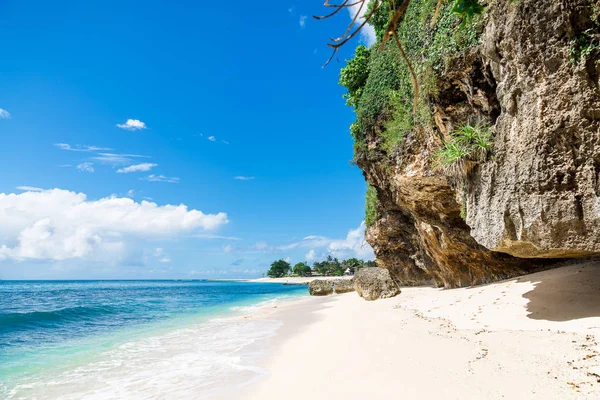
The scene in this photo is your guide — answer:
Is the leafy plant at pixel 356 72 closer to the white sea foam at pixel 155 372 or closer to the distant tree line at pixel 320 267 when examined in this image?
the white sea foam at pixel 155 372

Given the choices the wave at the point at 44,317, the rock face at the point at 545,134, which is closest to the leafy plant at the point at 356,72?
the rock face at the point at 545,134

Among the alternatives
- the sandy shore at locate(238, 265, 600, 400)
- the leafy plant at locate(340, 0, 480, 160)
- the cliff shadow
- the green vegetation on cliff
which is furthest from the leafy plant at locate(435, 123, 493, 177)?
the sandy shore at locate(238, 265, 600, 400)

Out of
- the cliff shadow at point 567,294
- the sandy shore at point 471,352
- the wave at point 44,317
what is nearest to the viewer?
the sandy shore at point 471,352

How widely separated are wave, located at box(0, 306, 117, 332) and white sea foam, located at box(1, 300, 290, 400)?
8.64 m

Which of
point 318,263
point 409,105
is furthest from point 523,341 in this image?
point 318,263

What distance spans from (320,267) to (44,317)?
279 feet

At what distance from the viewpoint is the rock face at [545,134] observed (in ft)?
18.3

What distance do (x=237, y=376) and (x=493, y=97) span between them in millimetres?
8558

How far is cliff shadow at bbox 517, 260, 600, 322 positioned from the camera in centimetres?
631

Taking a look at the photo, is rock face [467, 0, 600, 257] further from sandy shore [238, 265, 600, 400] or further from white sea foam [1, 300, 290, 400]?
white sea foam [1, 300, 290, 400]

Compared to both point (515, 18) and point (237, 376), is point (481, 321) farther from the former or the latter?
point (515, 18)

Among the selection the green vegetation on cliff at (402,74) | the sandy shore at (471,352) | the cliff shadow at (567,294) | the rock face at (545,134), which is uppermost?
the green vegetation on cliff at (402,74)

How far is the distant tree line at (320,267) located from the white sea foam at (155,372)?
6079cm

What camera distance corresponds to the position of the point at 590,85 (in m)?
5.52
